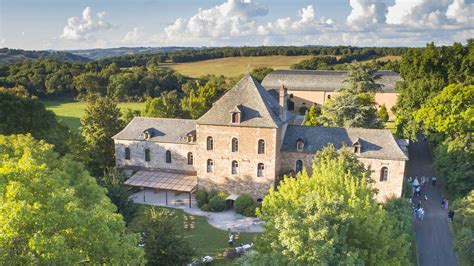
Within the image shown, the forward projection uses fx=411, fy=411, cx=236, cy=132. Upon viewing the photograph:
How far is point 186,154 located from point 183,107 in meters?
24.3

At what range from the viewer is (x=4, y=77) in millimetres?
103312

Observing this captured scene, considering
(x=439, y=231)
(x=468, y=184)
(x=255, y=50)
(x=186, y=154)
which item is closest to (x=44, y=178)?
(x=186, y=154)

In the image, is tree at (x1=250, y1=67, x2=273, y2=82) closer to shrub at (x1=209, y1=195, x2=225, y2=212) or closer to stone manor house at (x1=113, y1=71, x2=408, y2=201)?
stone manor house at (x1=113, y1=71, x2=408, y2=201)

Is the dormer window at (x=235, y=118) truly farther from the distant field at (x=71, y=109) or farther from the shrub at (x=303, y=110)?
the distant field at (x=71, y=109)

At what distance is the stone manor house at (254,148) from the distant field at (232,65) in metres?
78.8

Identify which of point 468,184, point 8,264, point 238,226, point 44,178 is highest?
point 44,178

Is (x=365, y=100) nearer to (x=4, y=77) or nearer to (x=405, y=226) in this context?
(x=405, y=226)

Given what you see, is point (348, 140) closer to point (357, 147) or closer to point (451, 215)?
point (357, 147)

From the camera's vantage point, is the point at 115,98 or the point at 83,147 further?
the point at 115,98

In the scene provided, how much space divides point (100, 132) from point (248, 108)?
64.3 feet

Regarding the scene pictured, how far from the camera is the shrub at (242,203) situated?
130 ft

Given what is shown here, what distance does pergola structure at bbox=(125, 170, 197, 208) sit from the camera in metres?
41.9

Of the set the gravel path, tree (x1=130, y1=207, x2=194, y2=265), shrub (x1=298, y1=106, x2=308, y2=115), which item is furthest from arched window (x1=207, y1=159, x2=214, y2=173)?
shrub (x1=298, y1=106, x2=308, y2=115)

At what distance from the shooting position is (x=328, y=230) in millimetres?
19047
